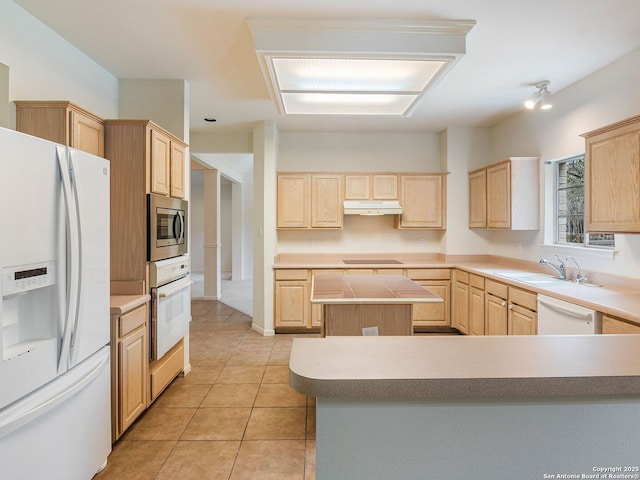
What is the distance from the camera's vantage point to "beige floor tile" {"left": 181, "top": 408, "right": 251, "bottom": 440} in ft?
7.77

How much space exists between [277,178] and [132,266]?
262 cm

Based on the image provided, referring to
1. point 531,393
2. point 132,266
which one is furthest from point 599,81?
point 132,266

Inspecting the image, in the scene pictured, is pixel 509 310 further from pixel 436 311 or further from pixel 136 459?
pixel 136 459

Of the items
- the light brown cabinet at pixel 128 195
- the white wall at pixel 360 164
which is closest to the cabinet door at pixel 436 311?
the white wall at pixel 360 164

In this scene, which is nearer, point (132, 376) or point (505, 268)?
point (132, 376)

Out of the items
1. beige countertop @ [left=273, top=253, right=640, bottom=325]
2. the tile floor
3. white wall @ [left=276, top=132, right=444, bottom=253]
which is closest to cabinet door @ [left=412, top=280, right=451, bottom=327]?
beige countertop @ [left=273, top=253, right=640, bottom=325]

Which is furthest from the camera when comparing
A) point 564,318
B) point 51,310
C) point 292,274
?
point 292,274

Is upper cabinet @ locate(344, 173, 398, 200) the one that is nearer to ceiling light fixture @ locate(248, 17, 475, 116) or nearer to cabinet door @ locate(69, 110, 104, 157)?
ceiling light fixture @ locate(248, 17, 475, 116)

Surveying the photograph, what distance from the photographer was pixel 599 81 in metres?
3.06

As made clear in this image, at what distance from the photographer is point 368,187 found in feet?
16.1

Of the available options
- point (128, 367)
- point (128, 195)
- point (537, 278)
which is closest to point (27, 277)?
point (128, 367)

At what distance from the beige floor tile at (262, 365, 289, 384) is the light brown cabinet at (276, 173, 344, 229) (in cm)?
194

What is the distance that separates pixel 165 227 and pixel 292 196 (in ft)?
7.51

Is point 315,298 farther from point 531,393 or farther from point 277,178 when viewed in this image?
point 277,178
